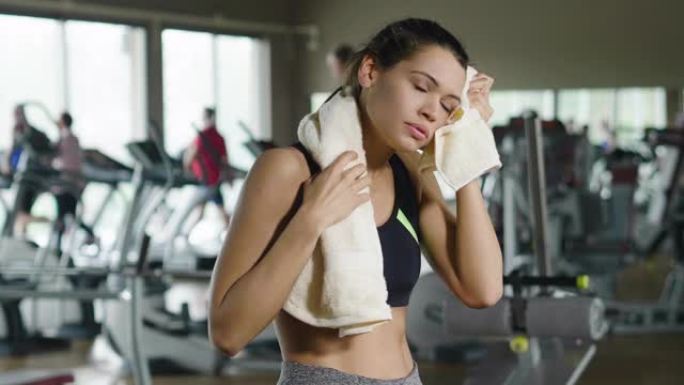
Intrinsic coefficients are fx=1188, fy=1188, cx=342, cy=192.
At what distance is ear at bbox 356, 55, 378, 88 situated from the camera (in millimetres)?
1327

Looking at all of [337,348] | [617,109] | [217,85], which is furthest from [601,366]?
[217,85]

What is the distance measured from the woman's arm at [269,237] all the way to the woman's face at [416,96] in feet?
0.20

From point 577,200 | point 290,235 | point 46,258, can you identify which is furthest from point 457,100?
point 577,200

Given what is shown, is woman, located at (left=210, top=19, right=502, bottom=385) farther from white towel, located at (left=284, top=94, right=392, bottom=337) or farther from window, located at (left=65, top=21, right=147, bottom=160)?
window, located at (left=65, top=21, right=147, bottom=160)

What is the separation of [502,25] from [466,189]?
11.7m

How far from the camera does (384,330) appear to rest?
1367 mm

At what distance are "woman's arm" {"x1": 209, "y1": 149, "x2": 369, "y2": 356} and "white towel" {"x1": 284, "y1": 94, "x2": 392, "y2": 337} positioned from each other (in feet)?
0.08

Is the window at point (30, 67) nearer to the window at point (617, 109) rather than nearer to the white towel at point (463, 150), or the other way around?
the window at point (617, 109)

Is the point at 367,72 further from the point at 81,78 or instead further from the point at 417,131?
the point at 81,78

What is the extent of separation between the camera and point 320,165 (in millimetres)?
1306

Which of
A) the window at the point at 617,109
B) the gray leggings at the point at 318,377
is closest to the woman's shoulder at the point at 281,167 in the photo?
the gray leggings at the point at 318,377

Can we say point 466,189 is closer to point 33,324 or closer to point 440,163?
point 440,163

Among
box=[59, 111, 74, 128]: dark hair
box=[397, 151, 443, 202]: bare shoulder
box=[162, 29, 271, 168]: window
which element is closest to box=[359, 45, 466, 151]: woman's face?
box=[397, 151, 443, 202]: bare shoulder

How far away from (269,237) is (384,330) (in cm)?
19
